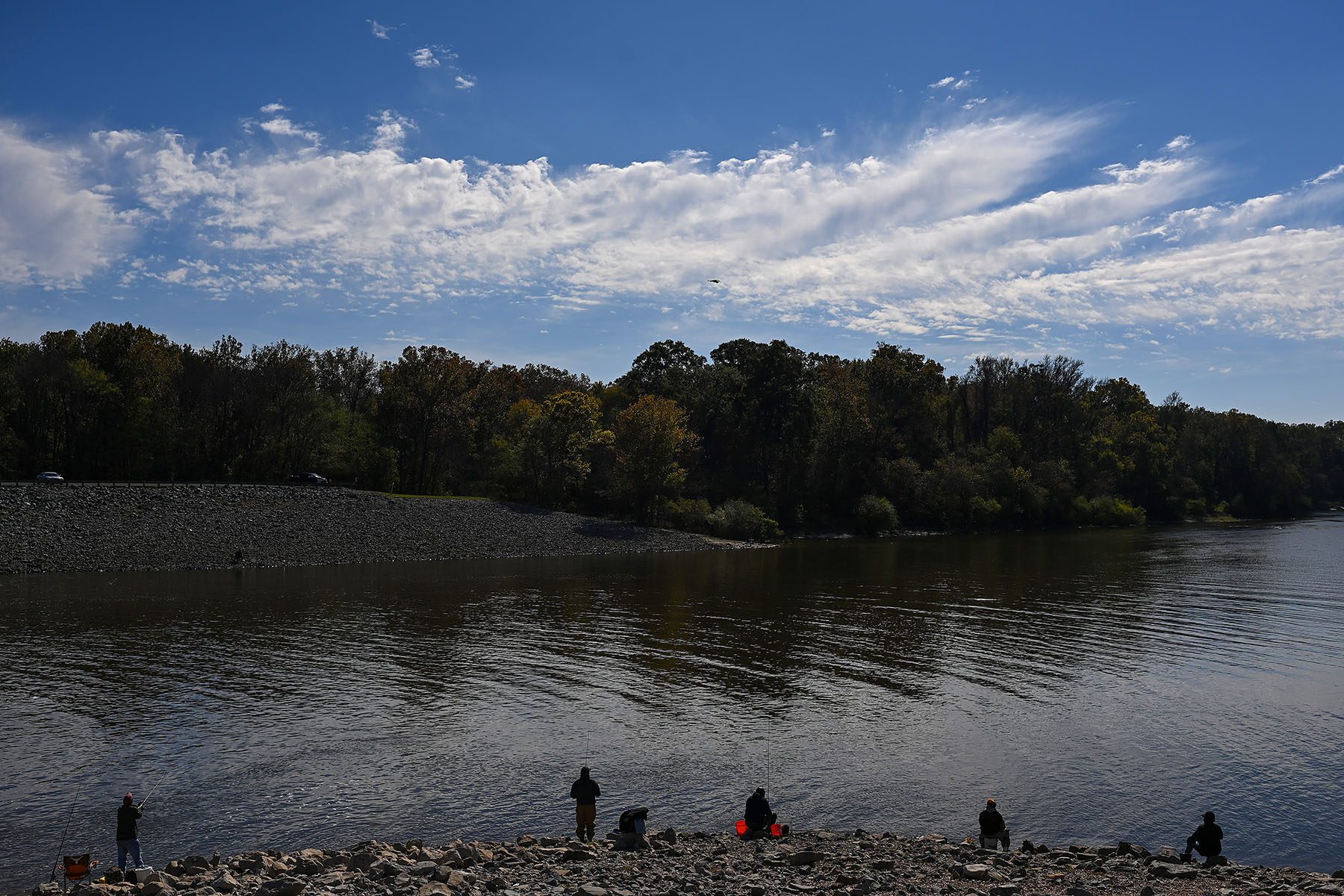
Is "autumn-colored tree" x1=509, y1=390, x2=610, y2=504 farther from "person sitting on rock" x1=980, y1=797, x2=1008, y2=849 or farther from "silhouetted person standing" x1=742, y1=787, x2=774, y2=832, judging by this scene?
"person sitting on rock" x1=980, y1=797, x2=1008, y2=849

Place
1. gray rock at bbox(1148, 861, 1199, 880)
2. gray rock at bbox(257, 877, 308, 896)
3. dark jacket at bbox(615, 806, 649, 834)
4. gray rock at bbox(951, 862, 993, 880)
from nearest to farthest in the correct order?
gray rock at bbox(257, 877, 308, 896) → gray rock at bbox(951, 862, 993, 880) → gray rock at bbox(1148, 861, 1199, 880) → dark jacket at bbox(615, 806, 649, 834)

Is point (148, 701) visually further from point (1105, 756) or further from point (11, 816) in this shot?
point (1105, 756)

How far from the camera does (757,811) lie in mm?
19531

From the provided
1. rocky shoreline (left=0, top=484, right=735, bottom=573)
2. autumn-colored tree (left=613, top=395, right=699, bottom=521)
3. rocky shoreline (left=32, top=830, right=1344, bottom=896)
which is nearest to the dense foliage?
autumn-colored tree (left=613, top=395, right=699, bottom=521)

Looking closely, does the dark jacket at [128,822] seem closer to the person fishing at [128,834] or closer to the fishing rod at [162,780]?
the person fishing at [128,834]

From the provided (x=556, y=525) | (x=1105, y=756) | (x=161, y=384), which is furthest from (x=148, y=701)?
(x=161, y=384)

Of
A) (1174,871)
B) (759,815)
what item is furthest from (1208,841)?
(759,815)

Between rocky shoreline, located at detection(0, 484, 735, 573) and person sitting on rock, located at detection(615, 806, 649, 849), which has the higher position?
rocky shoreline, located at detection(0, 484, 735, 573)

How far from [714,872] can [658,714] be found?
12.3 m

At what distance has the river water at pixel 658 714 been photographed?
21016mm

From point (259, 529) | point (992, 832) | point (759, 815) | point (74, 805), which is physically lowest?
point (74, 805)

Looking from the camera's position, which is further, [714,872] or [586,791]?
[586,791]

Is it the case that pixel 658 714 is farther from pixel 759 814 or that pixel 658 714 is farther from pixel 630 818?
pixel 630 818

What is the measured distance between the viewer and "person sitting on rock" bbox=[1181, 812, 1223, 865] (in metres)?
18.3
